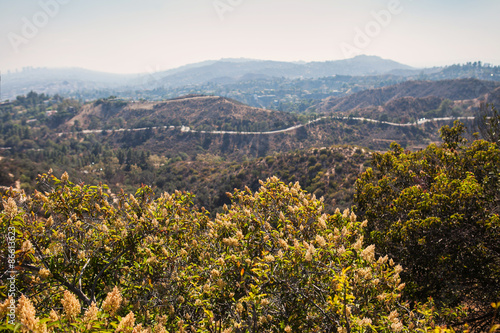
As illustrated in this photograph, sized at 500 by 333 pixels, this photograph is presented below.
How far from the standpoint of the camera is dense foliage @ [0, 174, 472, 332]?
3885mm

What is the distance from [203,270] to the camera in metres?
5.37

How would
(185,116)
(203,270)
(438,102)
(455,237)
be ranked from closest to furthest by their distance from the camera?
(203,270)
(455,237)
(438,102)
(185,116)

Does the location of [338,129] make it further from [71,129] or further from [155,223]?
[71,129]

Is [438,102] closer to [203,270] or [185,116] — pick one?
[185,116]

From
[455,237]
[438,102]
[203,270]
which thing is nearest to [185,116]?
[438,102]

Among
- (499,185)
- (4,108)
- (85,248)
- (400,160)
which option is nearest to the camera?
→ (85,248)

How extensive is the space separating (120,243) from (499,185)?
10.0 m

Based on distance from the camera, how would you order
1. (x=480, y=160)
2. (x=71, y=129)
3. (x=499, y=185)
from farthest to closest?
(x=71, y=129), (x=480, y=160), (x=499, y=185)

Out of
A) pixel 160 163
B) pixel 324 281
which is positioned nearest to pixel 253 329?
pixel 324 281

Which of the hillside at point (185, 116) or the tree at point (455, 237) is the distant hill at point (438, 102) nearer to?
the hillside at point (185, 116)

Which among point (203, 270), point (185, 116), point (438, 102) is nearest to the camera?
point (203, 270)

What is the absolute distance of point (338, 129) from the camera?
116 m

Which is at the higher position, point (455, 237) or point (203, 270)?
point (455, 237)

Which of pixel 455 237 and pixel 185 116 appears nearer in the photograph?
pixel 455 237
